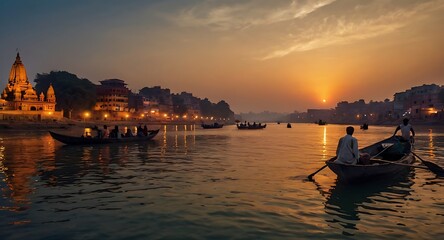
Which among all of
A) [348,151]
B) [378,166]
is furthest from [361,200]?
[378,166]

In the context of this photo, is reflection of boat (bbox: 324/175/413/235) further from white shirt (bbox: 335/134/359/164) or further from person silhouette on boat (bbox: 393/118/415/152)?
person silhouette on boat (bbox: 393/118/415/152)

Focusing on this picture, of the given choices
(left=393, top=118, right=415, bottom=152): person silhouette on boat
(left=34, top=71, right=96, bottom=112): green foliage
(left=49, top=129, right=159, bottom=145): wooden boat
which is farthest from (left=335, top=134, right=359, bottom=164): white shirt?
(left=34, top=71, right=96, bottom=112): green foliage

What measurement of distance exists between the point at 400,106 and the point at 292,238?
17408cm

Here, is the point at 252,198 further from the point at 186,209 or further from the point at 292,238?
the point at 292,238

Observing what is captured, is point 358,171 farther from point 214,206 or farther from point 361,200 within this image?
point 214,206

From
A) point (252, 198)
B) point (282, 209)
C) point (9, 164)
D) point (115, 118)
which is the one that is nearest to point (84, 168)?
point (9, 164)

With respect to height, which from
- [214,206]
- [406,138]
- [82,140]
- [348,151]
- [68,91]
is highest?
[68,91]

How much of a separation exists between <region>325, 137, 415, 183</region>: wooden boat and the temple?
95.8 m

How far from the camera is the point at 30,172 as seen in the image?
15.9 m

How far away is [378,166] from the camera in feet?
41.9

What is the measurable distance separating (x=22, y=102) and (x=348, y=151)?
106603 millimetres

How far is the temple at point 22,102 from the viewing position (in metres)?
91.2

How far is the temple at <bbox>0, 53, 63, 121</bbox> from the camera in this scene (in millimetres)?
91200

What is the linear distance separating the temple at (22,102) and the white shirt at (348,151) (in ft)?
317
